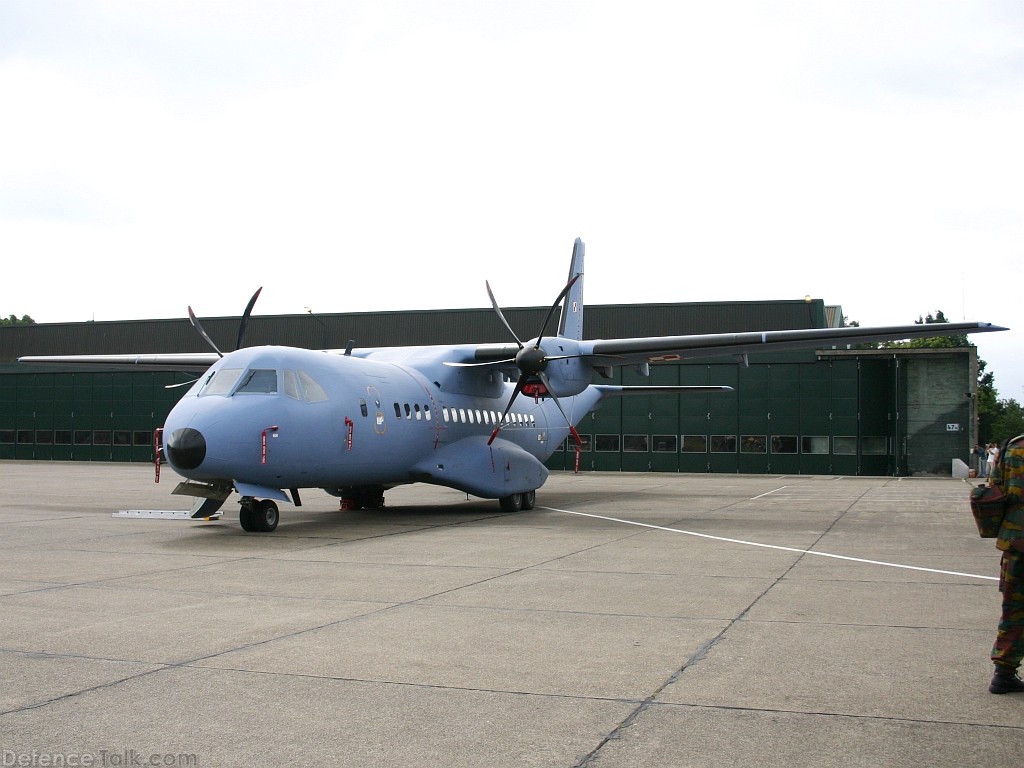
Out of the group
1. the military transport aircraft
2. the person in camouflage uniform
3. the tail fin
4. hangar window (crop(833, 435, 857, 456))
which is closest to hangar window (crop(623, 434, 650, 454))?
hangar window (crop(833, 435, 857, 456))

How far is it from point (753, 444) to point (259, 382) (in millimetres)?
32368

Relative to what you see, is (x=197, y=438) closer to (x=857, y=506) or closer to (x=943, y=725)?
(x=943, y=725)

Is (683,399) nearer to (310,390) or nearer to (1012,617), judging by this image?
(310,390)

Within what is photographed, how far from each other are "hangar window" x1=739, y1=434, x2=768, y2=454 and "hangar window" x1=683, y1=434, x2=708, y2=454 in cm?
162

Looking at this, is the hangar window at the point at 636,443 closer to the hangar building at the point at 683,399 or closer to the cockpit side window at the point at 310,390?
the hangar building at the point at 683,399

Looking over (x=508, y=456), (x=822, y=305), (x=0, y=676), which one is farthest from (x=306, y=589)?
(x=822, y=305)

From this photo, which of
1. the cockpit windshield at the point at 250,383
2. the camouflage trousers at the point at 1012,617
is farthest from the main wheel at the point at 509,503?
the camouflage trousers at the point at 1012,617

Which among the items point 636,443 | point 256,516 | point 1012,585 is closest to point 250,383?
point 256,516

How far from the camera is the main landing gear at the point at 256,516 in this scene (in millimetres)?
15500

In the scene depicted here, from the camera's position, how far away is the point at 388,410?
59.3ft

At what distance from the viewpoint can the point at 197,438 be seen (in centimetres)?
1397

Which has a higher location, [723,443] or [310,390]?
[310,390]

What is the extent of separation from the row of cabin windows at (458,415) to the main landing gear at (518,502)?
1868mm

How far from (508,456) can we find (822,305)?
3062 centimetres
